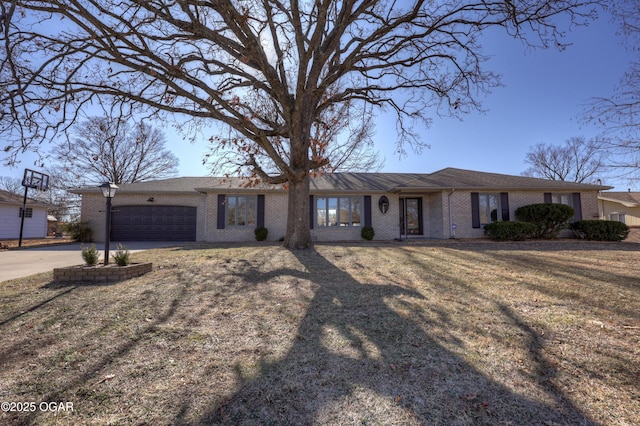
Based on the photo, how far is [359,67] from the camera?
32.2ft

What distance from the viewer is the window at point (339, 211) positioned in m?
14.9

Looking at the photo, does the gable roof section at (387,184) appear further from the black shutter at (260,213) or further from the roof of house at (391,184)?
the black shutter at (260,213)

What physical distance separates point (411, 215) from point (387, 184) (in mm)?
2178

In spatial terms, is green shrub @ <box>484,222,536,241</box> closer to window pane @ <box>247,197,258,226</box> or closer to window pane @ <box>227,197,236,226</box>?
window pane @ <box>247,197,258,226</box>

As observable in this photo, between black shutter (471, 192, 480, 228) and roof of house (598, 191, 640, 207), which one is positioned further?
roof of house (598, 191, 640, 207)

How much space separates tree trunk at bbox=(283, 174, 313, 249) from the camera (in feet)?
30.0

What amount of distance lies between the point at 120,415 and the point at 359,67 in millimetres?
10501

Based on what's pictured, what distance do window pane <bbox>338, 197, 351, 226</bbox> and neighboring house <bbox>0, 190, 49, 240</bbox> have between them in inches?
852

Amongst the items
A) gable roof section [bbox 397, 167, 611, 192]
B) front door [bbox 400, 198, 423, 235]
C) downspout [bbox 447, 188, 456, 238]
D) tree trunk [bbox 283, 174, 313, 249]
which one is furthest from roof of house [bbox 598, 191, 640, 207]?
tree trunk [bbox 283, 174, 313, 249]

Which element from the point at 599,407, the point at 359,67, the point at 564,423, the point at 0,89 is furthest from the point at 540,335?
the point at 0,89

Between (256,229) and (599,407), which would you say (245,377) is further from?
(256,229)

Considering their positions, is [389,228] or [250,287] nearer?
[250,287]

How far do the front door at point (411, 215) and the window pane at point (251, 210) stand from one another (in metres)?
7.87

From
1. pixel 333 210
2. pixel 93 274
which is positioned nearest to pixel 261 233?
pixel 333 210
